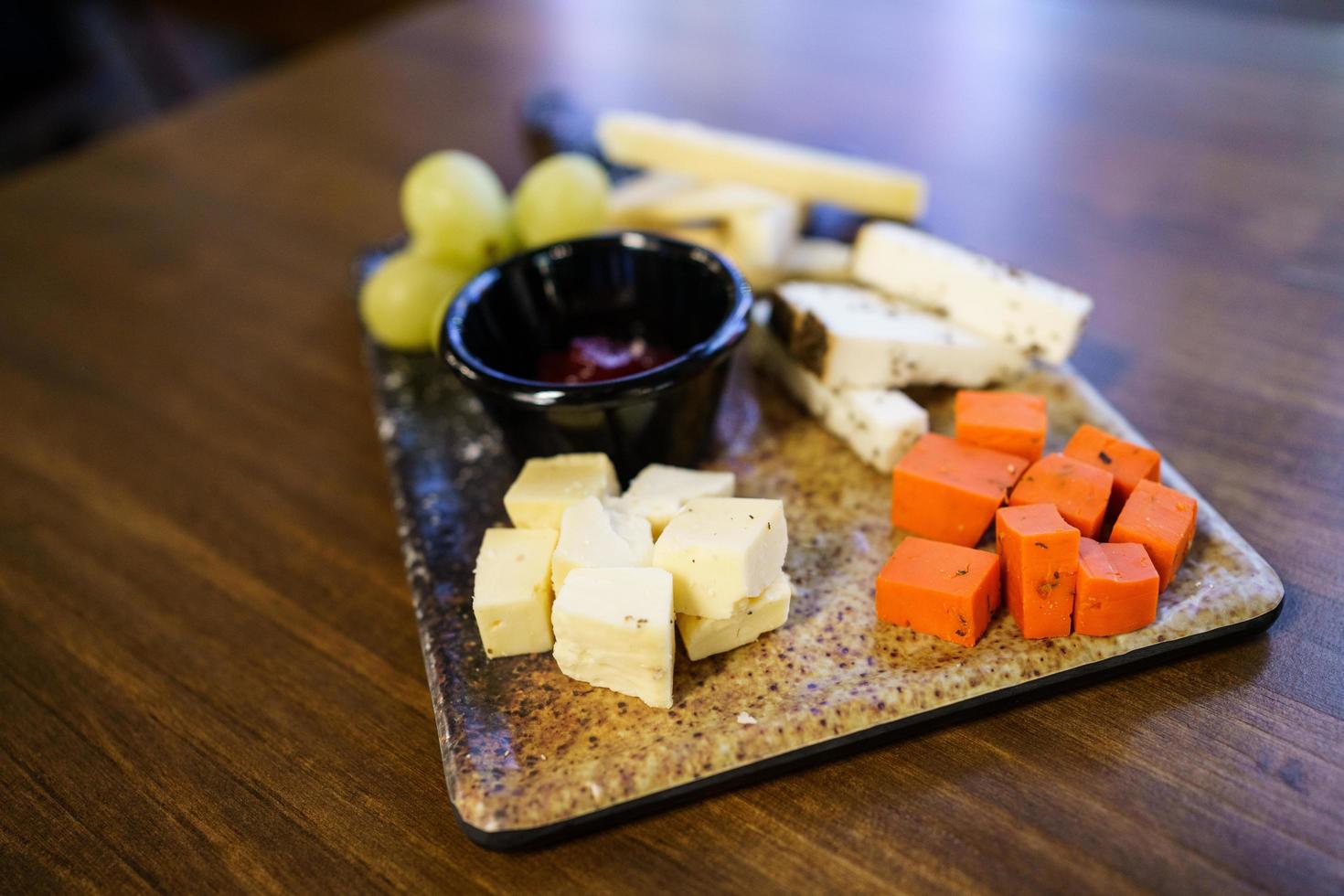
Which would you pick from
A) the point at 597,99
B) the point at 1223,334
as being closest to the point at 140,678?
the point at 1223,334

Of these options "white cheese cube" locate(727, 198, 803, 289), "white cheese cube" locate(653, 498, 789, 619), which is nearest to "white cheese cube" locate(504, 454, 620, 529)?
"white cheese cube" locate(653, 498, 789, 619)

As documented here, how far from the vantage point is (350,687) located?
895mm

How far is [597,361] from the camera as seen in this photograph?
1.07 m

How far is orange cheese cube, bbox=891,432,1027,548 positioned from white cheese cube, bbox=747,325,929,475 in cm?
7

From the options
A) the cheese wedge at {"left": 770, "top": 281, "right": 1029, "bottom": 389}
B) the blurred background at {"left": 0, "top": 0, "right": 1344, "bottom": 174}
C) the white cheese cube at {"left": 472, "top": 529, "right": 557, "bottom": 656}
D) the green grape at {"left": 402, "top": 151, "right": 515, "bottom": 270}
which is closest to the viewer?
the white cheese cube at {"left": 472, "top": 529, "right": 557, "bottom": 656}

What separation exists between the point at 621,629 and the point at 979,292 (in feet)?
2.05

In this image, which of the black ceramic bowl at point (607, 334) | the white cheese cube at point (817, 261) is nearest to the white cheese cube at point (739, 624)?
the black ceramic bowl at point (607, 334)

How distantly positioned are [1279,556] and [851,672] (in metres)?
0.45

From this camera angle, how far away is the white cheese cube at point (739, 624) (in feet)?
2.66

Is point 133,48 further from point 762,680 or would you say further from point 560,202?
point 762,680

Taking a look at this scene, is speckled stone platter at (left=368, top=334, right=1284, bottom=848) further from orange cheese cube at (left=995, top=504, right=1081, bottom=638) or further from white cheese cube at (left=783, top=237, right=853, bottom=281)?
white cheese cube at (left=783, top=237, right=853, bottom=281)

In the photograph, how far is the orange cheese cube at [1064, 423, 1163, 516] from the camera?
2.86ft

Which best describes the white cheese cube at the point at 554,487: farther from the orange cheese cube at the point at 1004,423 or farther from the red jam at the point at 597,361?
the orange cheese cube at the point at 1004,423

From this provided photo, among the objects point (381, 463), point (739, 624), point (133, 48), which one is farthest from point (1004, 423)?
point (133, 48)
